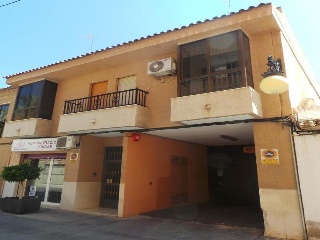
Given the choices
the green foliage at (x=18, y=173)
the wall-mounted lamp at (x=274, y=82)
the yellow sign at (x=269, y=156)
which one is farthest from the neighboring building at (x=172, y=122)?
the wall-mounted lamp at (x=274, y=82)

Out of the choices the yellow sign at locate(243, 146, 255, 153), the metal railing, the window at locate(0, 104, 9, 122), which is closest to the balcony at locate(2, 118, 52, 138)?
the metal railing

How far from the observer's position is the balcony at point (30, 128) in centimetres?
1209

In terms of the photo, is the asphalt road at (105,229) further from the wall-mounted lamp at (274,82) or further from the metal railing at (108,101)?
the metal railing at (108,101)

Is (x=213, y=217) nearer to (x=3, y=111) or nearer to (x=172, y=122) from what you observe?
(x=172, y=122)

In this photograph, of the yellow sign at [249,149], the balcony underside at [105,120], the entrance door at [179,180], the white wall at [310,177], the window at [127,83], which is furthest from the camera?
the yellow sign at [249,149]

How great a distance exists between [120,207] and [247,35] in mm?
7891

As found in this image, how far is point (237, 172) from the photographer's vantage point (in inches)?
555

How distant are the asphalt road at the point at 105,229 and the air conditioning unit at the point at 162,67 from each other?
552cm

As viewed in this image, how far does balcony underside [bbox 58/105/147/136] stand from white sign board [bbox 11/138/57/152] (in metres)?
1.39

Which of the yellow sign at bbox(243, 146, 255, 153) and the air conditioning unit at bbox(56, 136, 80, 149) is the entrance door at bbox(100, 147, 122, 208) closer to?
the air conditioning unit at bbox(56, 136, 80, 149)

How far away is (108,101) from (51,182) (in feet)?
17.7

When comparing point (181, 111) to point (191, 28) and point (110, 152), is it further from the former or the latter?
point (110, 152)

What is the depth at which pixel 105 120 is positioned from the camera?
32.7 feet

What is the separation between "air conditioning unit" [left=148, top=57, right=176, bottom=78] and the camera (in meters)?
9.23
